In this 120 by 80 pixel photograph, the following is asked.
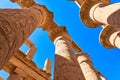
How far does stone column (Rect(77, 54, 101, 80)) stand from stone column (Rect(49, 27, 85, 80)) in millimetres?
4227

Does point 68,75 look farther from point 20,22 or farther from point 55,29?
point 55,29

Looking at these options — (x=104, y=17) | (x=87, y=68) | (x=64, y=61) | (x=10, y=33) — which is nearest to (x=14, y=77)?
(x=87, y=68)

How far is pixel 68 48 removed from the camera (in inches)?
475

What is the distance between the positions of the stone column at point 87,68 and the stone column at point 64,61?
166 inches

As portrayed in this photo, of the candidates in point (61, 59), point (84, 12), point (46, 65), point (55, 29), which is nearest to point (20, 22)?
point (61, 59)

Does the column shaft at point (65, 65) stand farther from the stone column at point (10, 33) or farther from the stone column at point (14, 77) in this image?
the stone column at point (14, 77)

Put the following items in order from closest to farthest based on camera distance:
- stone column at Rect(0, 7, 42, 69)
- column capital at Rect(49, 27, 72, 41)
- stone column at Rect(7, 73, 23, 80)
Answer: stone column at Rect(0, 7, 42, 69)
column capital at Rect(49, 27, 72, 41)
stone column at Rect(7, 73, 23, 80)

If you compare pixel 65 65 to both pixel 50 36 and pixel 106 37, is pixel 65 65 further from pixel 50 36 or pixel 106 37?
pixel 50 36

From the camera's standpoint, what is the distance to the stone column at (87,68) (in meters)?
15.9

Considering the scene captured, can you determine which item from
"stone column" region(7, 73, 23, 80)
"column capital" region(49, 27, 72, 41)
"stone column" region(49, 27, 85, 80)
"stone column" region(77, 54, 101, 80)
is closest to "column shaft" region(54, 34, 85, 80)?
"stone column" region(49, 27, 85, 80)

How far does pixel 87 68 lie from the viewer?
17031 mm

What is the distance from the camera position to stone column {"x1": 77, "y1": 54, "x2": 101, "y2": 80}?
52.2 ft

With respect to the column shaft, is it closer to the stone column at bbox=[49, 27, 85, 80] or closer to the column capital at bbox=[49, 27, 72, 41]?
the stone column at bbox=[49, 27, 85, 80]

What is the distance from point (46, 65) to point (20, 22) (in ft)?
61.7
